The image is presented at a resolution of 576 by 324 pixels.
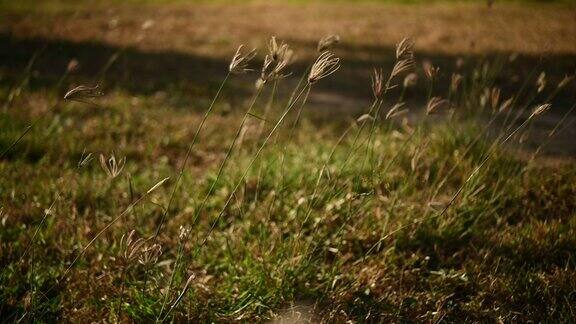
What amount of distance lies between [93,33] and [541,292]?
940 centimetres

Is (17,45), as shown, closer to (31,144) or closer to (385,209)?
(31,144)

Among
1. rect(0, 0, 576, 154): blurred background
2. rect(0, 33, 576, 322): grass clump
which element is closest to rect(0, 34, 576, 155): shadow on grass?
rect(0, 0, 576, 154): blurred background

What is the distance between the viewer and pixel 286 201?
3.12 meters

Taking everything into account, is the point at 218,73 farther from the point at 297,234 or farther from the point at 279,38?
the point at 297,234

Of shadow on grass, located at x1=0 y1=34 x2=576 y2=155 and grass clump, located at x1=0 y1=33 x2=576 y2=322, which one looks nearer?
grass clump, located at x1=0 y1=33 x2=576 y2=322

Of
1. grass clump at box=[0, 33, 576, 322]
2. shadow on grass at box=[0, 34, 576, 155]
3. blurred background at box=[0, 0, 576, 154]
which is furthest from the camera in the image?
blurred background at box=[0, 0, 576, 154]

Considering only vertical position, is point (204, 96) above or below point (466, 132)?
below

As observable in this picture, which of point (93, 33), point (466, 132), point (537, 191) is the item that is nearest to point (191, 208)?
point (466, 132)

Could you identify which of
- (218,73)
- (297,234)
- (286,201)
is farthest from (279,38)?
(297,234)

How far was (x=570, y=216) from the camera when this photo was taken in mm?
2818

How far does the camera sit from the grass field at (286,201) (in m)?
2.18

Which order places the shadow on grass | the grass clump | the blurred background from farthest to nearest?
the blurred background
the shadow on grass
the grass clump

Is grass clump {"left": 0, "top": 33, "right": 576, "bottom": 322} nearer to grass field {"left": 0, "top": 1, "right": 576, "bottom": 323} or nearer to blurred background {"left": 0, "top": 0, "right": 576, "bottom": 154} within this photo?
grass field {"left": 0, "top": 1, "right": 576, "bottom": 323}

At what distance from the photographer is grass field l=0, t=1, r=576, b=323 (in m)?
2.18
